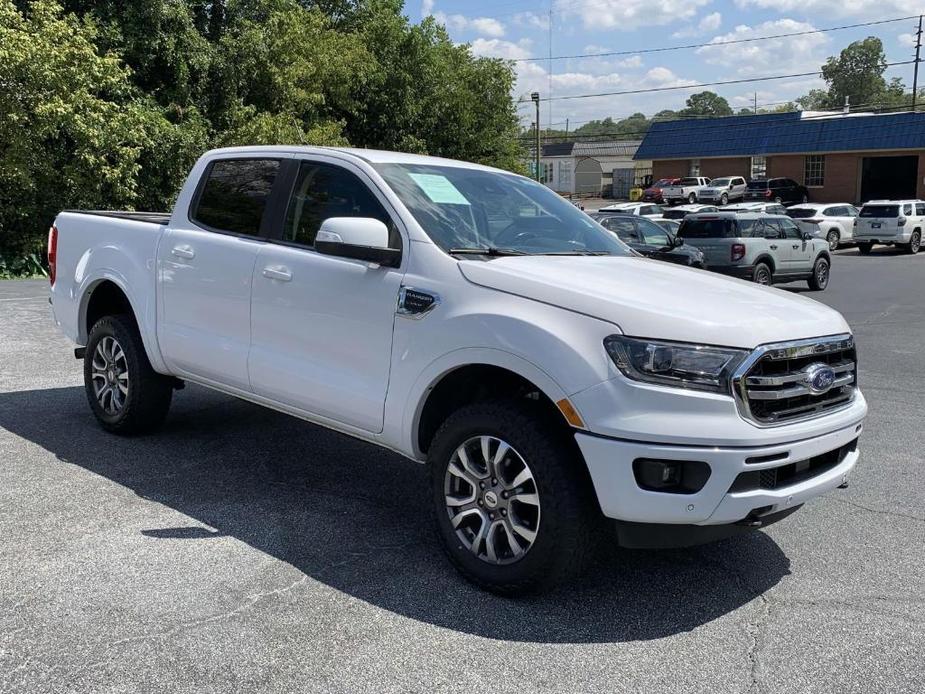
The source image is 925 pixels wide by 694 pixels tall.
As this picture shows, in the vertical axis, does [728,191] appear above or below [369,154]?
above

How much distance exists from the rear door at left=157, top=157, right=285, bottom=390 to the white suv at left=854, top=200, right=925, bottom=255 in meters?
29.8

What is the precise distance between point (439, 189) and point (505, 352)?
1.30 metres

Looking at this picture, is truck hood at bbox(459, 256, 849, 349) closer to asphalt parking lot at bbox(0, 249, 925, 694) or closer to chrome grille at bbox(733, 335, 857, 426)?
chrome grille at bbox(733, 335, 857, 426)

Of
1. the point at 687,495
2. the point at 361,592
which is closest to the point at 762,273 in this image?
the point at 687,495

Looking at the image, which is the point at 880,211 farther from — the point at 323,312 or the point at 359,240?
the point at 359,240

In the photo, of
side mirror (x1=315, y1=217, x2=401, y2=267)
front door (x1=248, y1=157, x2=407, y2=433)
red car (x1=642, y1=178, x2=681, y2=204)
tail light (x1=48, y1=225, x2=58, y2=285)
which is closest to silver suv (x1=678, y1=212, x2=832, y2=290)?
tail light (x1=48, y1=225, x2=58, y2=285)

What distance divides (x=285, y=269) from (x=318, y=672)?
2303 mm

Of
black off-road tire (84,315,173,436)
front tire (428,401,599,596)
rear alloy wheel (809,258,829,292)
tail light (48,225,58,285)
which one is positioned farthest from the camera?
rear alloy wheel (809,258,829,292)

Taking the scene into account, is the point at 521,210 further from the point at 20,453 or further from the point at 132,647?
the point at 20,453

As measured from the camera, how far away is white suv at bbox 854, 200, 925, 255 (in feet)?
100

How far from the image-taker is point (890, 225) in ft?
101

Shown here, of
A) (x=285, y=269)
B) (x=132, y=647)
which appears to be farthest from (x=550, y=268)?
(x=132, y=647)

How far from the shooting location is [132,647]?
3.46m

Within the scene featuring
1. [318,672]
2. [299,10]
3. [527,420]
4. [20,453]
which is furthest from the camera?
[299,10]
